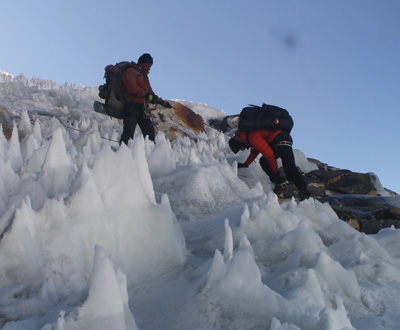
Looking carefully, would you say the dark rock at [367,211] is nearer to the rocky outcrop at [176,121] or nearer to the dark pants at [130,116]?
the dark pants at [130,116]

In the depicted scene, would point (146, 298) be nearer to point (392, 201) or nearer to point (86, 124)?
point (392, 201)

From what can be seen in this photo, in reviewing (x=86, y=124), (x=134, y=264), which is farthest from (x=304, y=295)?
(x=86, y=124)

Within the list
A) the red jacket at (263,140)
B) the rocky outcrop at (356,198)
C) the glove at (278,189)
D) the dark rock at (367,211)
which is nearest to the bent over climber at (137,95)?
the red jacket at (263,140)

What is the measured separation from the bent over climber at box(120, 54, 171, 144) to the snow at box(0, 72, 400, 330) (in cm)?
329

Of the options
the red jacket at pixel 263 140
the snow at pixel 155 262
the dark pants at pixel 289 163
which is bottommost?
the snow at pixel 155 262

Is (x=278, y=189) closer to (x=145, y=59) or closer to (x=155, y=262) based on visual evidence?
(x=145, y=59)

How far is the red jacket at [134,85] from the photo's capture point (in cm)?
794

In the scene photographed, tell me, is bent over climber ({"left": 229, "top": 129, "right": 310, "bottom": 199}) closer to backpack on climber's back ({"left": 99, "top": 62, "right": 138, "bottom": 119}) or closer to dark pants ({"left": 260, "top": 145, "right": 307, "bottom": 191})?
dark pants ({"left": 260, "top": 145, "right": 307, "bottom": 191})

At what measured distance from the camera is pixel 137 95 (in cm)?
813

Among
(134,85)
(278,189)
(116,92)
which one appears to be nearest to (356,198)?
(278,189)

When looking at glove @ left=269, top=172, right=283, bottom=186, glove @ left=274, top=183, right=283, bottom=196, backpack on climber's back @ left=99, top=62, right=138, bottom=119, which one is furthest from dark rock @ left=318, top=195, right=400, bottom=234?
backpack on climber's back @ left=99, top=62, right=138, bottom=119

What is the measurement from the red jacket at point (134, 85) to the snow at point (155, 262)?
327 cm

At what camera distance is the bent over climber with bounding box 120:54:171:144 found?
7980 millimetres

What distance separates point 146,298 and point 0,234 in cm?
125
